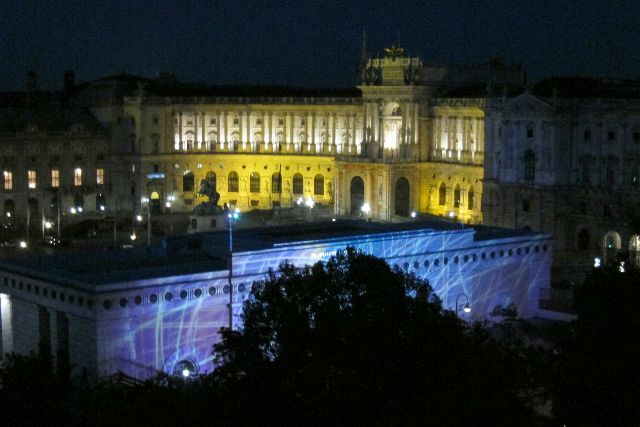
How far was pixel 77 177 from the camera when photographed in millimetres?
114625

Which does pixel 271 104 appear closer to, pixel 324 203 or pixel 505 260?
pixel 324 203

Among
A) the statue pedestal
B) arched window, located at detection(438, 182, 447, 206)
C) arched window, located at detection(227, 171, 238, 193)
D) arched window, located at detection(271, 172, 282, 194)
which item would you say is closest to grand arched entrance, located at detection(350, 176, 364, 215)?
arched window, located at detection(438, 182, 447, 206)

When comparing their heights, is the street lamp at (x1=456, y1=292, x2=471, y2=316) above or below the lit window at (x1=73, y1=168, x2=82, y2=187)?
below

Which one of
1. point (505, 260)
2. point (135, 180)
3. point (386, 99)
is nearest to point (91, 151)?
point (135, 180)

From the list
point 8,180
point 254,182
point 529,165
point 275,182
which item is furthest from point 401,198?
point 8,180

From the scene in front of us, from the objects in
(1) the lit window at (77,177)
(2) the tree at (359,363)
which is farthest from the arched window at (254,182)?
(2) the tree at (359,363)

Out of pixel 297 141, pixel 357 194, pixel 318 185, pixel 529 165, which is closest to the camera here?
pixel 529 165

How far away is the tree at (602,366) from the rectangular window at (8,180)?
73322mm

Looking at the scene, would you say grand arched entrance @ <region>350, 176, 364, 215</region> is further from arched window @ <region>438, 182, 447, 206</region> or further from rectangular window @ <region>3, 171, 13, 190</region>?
rectangular window @ <region>3, 171, 13, 190</region>

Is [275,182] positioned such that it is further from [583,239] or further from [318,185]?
[583,239]

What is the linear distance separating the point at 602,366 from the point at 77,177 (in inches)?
3201

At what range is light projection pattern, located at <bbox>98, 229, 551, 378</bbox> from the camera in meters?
52.7

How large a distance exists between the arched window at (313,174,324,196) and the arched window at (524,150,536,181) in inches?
1179

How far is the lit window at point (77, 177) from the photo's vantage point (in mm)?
114244
